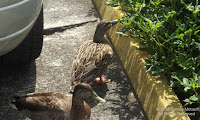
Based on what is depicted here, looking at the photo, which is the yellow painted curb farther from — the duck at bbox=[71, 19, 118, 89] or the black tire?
Answer: the black tire

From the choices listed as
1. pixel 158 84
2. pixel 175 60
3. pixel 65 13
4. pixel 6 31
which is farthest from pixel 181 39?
pixel 65 13

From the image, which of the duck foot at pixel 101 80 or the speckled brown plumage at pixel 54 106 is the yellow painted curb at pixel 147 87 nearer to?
the duck foot at pixel 101 80

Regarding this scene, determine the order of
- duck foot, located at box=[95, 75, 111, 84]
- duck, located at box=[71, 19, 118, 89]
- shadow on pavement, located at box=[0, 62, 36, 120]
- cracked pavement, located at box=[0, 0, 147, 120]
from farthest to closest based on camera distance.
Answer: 1. duck foot, located at box=[95, 75, 111, 84]
2. duck, located at box=[71, 19, 118, 89]
3. cracked pavement, located at box=[0, 0, 147, 120]
4. shadow on pavement, located at box=[0, 62, 36, 120]

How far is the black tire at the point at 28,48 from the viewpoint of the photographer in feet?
15.4

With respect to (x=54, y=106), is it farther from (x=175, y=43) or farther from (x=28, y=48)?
(x=175, y=43)

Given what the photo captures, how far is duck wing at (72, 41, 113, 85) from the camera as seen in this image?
468 centimetres

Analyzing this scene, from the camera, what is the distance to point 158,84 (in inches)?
166

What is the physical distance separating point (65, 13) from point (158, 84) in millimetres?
2954

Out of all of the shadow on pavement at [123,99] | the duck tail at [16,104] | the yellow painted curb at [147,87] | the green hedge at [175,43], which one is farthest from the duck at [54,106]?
the green hedge at [175,43]

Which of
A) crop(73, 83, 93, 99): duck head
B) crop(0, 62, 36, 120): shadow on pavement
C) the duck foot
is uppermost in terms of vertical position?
crop(73, 83, 93, 99): duck head

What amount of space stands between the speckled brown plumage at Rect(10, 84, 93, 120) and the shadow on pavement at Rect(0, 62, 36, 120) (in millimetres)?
299

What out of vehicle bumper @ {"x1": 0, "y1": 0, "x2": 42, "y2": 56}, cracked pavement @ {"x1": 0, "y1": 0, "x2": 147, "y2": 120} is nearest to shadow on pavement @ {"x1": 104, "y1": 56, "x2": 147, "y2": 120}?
cracked pavement @ {"x1": 0, "y1": 0, "x2": 147, "y2": 120}

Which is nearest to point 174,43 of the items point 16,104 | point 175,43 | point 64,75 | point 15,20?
point 175,43

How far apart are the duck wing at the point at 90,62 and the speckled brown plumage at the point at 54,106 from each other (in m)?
0.58
